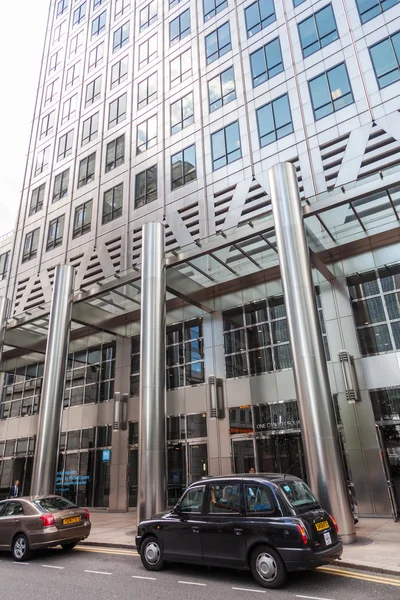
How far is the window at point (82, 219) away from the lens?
79.5 ft

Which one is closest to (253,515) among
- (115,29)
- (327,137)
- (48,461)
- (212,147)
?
(48,461)

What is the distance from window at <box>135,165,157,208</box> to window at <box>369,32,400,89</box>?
39.3 ft

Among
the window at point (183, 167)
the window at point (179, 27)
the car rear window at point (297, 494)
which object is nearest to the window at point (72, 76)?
the window at point (179, 27)

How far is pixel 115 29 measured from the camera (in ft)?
101

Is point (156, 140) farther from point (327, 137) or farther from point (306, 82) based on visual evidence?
point (327, 137)

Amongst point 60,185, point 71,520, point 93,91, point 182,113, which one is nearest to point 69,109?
point 93,91

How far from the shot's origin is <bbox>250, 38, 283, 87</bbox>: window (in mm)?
19688

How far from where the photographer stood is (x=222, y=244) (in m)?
14.1

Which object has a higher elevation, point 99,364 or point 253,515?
point 99,364

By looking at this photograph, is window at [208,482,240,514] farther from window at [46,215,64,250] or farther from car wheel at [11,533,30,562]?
window at [46,215,64,250]

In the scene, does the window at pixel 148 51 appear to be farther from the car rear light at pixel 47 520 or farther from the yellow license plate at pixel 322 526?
the yellow license plate at pixel 322 526

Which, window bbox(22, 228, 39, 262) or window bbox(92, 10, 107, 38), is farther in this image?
window bbox(92, 10, 107, 38)

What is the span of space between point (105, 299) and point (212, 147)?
9696 mm

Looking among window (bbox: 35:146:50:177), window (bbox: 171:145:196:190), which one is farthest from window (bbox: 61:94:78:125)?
window (bbox: 171:145:196:190)
